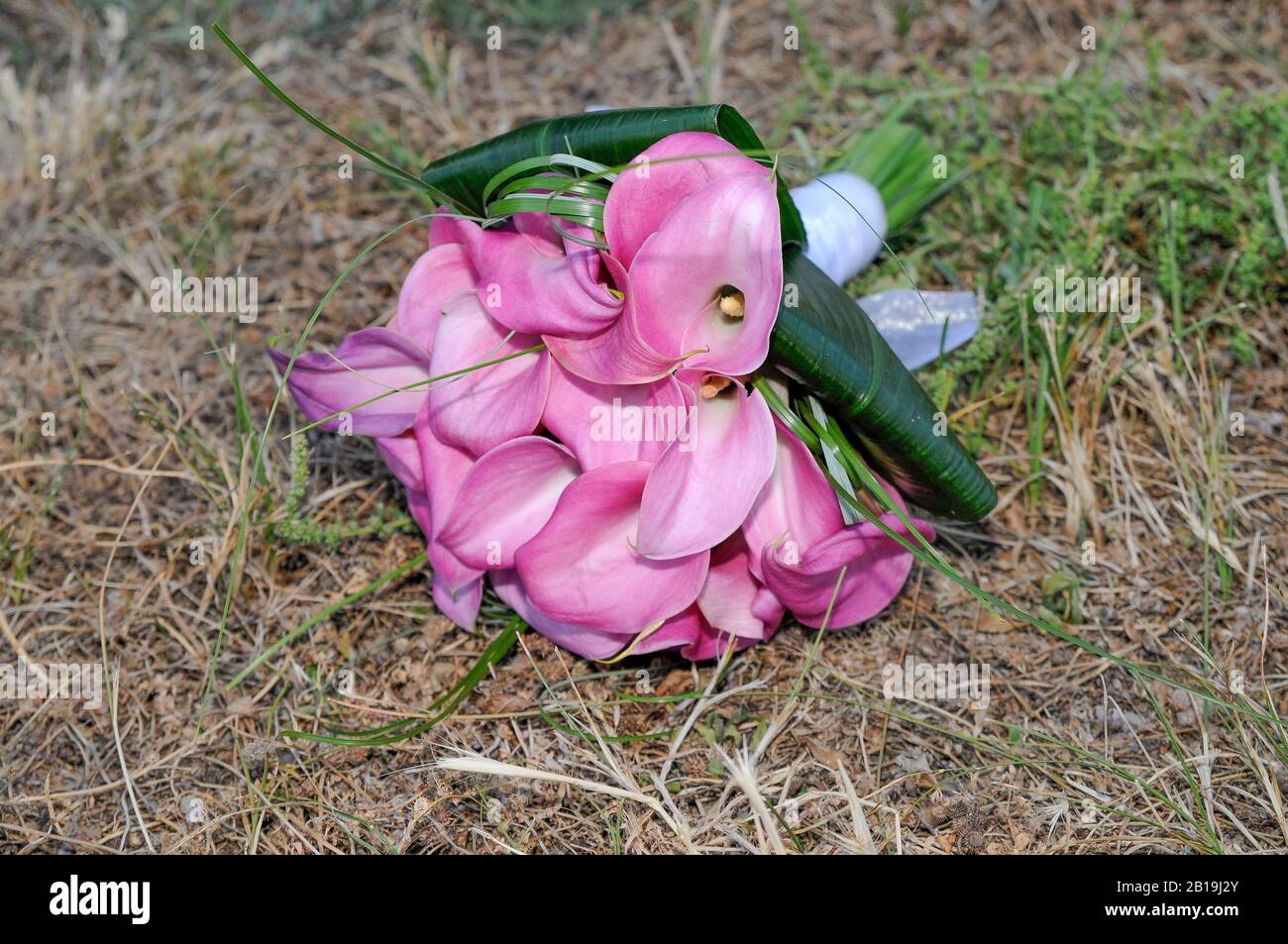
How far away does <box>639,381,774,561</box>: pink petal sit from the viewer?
1204 mm

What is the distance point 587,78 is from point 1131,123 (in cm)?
112

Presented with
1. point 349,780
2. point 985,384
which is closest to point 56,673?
point 349,780

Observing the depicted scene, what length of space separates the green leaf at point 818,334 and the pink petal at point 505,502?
30cm

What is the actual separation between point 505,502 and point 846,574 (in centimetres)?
44

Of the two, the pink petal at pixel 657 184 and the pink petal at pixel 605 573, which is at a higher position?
the pink petal at pixel 657 184

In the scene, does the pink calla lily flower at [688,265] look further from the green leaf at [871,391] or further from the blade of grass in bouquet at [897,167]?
the blade of grass in bouquet at [897,167]

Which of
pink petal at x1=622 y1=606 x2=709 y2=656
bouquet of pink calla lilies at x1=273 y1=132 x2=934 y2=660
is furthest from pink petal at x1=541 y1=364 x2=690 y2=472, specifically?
pink petal at x1=622 y1=606 x2=709 y2=656

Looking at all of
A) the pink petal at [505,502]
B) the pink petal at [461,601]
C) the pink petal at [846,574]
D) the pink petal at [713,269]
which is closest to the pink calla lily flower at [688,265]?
the pink petal at [713,269]

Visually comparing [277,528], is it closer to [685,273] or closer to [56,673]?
[56,673]

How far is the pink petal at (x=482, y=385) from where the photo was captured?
1280mm

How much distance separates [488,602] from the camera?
1.57 meters

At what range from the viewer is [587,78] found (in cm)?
236

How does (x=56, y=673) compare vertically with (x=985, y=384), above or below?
below

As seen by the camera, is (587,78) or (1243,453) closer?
(1243,453)
